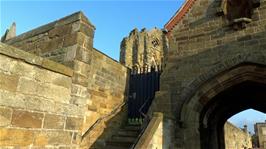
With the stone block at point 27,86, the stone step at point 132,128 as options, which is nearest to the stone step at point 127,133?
the stone step at point 132,128

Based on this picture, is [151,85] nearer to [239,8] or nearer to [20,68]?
[239,8]

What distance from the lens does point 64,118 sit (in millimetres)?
3494

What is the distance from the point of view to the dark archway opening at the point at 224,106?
22.5ft

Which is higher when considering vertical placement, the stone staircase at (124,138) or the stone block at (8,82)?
the stone block at (8,82)

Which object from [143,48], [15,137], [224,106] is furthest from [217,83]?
[143,48]

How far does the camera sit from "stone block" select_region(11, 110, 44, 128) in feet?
9.26

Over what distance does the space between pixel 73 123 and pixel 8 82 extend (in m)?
1.28

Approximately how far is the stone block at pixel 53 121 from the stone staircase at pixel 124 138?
421 centimetres

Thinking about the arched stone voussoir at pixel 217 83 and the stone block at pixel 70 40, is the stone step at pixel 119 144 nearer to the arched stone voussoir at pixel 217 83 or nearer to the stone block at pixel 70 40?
the arched stone voussoir at pixel 217 83

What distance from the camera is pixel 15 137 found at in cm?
281

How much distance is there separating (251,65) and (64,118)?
15.7 feet

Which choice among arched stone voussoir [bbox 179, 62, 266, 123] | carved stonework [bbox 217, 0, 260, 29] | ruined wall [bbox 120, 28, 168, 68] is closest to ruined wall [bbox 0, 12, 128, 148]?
arched stone voussoir [bbox 179, 62, 266, 123]

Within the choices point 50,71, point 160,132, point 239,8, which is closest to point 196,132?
point 160,132

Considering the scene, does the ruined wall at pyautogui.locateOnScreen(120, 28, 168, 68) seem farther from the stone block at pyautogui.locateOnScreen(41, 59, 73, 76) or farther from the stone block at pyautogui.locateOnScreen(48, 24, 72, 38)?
the stone block at pyautogui.locateOnScreen(41, 59, 73, 76)
